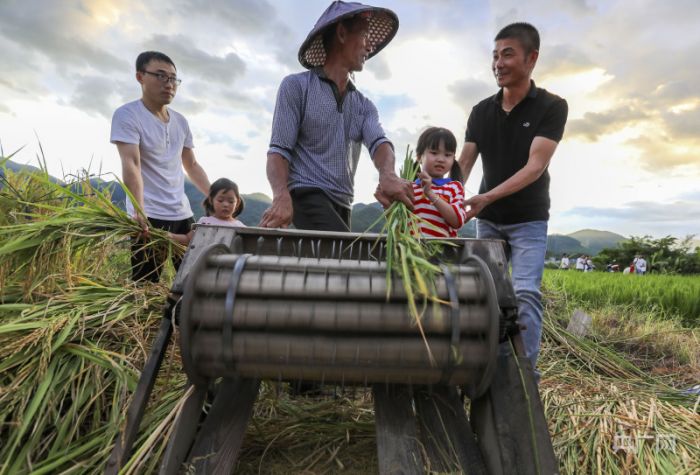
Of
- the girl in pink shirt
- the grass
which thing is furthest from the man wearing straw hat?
the grass

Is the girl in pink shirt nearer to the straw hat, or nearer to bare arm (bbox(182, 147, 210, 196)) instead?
bare arm (bbox(182, 147, 210, 196))

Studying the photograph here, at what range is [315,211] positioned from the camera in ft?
8.61

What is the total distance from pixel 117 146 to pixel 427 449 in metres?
2.84

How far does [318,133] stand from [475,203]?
108 cm

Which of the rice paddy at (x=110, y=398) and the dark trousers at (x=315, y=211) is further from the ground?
the dark trousers at (x=315, y=211)

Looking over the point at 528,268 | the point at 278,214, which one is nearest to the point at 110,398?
the point at 278,214

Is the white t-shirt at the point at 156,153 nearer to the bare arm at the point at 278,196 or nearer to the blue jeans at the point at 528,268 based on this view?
the bare arm at the point at 278,196

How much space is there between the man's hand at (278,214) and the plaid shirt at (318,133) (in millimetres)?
311

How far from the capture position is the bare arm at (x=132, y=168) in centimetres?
297

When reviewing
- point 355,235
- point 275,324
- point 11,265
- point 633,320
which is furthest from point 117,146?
point 633,320

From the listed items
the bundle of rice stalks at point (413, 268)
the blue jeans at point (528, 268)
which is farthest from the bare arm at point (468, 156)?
the bundle of rice stalks at point (413, 268)

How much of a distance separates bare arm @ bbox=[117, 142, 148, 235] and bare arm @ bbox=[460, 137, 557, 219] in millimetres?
2129

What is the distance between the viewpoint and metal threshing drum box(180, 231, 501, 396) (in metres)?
1.38

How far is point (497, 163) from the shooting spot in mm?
3279
